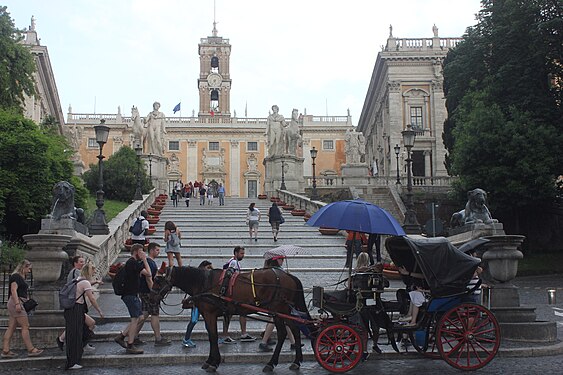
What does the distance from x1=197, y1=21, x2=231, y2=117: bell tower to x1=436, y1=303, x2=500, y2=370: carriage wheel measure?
82.1m

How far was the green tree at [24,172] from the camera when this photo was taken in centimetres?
2094

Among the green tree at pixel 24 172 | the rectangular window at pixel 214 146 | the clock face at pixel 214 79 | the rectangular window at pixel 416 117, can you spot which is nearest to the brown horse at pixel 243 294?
the green tree at pixel 24 172

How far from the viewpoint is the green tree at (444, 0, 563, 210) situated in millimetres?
27969

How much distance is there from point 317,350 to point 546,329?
177 inches

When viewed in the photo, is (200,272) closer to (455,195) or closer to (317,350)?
(317,350)

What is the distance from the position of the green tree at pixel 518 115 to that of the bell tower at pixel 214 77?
6172 centimetres

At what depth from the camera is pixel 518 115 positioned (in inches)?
1134

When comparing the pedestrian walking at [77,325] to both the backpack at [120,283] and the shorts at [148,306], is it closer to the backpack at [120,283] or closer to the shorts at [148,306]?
the backpack at [120,283]

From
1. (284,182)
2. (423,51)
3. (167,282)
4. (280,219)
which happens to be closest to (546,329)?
(167,282)

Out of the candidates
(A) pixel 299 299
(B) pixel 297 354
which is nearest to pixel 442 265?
(A) pixel 299 299

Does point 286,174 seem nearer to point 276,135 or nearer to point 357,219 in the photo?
point 276,135

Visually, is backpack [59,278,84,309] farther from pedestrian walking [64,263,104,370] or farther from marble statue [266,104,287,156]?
marble statue [266,104,287,156]

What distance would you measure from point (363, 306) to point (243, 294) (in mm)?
1747

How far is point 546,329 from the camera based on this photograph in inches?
415
